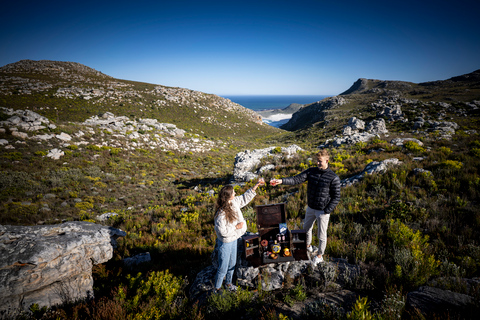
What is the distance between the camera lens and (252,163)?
14531 millimetres

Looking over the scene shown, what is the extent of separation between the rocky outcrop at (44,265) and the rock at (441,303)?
6088 millimetres

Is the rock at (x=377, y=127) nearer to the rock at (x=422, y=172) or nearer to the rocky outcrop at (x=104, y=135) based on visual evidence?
the rock at (x=422, y=172)

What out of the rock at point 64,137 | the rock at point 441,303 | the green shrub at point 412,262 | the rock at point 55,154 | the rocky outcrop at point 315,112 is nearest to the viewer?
the rock at point 441,303

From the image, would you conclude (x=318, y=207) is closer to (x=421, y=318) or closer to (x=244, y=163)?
(x=421, y=318)

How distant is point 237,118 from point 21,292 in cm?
5746

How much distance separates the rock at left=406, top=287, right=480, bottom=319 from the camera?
2240 mm

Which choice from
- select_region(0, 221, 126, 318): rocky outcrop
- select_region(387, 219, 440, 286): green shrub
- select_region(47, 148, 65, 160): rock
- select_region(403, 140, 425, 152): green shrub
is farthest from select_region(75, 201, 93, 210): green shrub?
select_region(403, 140, 425, 152): green shrub

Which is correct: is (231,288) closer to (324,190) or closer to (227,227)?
(227,227)

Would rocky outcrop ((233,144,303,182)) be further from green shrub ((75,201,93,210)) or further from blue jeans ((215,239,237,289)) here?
green shrub ((75,201,93,210))

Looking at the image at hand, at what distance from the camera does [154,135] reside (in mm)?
24562

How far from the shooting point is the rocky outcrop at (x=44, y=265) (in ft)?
10.2

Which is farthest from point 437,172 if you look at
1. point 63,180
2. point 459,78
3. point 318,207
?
point 459,78

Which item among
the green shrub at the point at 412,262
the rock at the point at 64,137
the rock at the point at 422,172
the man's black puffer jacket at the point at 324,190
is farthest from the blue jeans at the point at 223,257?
the rock at the point at 64,137

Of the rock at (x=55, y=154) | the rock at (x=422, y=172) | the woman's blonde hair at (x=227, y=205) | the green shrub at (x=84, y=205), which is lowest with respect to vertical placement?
the green shrub at (x=84, y=205)
